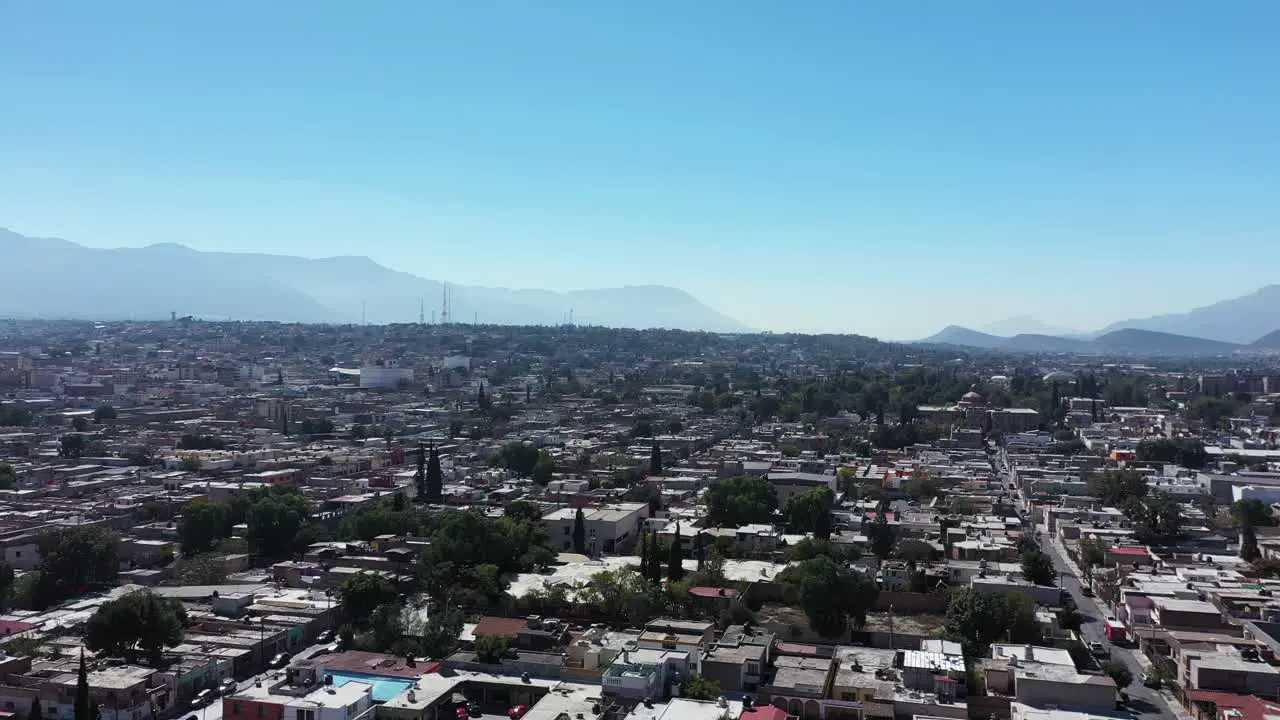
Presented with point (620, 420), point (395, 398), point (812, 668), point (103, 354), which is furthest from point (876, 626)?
point (103, 354)

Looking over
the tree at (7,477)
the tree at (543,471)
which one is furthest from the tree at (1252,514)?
the tree at (7,477)

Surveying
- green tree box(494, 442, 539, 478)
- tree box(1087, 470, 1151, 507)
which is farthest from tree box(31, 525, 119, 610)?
tree box(1087, 470, 1151, 507)

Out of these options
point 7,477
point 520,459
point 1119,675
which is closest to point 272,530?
point 7,477

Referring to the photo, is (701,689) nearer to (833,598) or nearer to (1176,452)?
(833,598)

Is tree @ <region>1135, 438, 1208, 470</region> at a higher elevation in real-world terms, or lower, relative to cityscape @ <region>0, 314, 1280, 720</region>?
higher

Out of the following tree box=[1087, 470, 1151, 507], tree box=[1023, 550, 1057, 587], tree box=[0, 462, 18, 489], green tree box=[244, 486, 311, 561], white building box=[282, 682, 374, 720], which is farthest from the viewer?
tree box=[0, 462, 18, 489]

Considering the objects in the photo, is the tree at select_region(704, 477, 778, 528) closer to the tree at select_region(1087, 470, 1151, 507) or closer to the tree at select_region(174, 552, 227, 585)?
the tree at select_region(1087, 470, 1151, 507)
